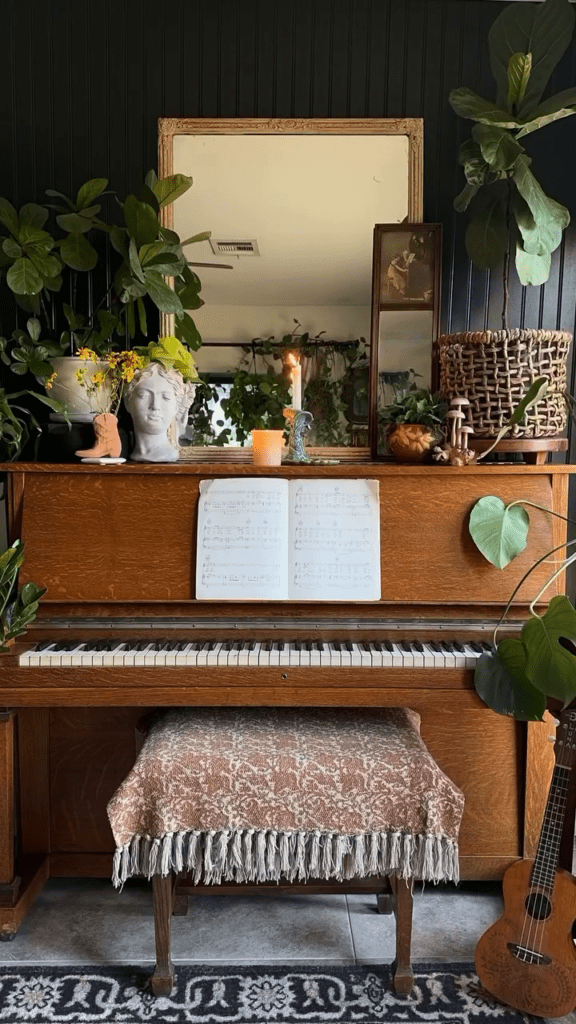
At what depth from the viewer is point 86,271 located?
2.55m

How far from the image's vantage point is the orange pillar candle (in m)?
2.28

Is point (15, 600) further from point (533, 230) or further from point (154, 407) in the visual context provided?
point (533, 230)

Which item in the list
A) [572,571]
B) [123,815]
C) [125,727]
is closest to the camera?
[123,815]

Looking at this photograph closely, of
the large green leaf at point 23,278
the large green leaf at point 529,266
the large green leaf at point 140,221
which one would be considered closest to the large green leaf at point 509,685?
the large green leaf at point 529,266

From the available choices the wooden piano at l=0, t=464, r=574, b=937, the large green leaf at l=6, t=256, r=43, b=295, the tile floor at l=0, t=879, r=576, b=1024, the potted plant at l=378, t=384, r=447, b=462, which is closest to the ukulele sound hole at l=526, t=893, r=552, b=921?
the tile floor at l=0, t=879, r=576, b=1024

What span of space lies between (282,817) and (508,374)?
128 centimetres

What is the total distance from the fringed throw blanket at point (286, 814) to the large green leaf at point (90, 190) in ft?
5.05

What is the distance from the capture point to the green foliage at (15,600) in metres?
2.00

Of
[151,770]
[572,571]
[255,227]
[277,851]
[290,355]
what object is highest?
[255,227]

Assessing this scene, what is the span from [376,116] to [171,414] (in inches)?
44.7

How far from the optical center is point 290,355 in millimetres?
2516

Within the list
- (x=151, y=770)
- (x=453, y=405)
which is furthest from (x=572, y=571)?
(x=151, y=770)

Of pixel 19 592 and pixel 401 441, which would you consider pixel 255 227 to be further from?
pixel 19 592

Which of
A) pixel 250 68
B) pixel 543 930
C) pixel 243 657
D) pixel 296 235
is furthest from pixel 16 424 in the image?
pixel 543 930
